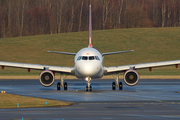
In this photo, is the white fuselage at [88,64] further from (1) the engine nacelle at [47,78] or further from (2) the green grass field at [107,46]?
(2) the green grass field at [107,46]

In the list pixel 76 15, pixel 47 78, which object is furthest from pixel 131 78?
pixel 76 15

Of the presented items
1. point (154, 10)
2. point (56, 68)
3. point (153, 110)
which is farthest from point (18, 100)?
point (154, 10)

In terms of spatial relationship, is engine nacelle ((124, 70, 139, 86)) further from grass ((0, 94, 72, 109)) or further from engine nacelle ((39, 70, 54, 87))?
grass ((0, 94, 72, 109))

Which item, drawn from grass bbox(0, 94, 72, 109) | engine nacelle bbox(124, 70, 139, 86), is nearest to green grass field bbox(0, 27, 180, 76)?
engine nacelle bbox(124, 70, 139, 86)

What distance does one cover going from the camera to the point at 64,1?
142 metres

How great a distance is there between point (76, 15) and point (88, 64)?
113230 mm

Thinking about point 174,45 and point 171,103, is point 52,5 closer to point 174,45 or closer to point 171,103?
point 174,45

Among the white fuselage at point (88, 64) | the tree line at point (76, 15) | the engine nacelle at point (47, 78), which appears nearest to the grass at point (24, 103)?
the white fuselage at point (88, 64)

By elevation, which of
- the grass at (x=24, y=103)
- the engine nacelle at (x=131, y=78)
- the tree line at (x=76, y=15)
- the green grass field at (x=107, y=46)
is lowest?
the grass at (x=24, y=103)

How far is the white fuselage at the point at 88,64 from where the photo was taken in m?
31.0

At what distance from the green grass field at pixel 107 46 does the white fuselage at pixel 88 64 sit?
53.5 m

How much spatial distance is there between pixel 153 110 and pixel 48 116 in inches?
212

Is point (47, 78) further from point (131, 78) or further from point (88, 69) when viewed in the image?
point (131, 78)

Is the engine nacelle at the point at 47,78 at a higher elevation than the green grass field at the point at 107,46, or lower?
lower
